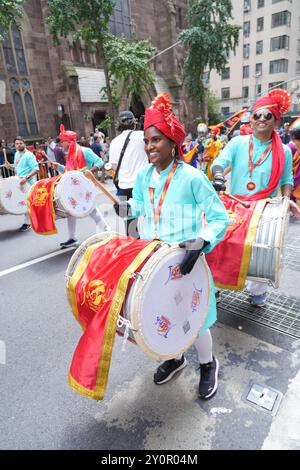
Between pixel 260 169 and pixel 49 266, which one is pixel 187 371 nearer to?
pixel 260 169

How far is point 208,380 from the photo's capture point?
2.34m

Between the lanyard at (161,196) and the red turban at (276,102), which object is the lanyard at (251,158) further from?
the lanyard at (161,196)

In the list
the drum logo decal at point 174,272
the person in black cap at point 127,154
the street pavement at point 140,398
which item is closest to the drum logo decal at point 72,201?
the person in black cap at point 127,154

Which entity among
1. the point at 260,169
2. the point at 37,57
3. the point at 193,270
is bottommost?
the point at 193,270

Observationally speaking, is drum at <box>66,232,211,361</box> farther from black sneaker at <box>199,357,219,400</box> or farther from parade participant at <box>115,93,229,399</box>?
black sneaker at <box>199,357,219,400</box>

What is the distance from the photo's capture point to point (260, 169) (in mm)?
2883

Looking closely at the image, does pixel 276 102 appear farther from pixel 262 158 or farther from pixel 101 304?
pixel 101 304

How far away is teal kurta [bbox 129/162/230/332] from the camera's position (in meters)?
1.91

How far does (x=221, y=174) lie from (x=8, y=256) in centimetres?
401

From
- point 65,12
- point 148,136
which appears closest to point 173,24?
point 65,12

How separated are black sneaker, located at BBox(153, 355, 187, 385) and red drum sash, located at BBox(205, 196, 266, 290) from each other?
72 cm

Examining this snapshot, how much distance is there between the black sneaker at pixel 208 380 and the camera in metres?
2.29

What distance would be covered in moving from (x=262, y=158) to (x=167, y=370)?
76.6 inches

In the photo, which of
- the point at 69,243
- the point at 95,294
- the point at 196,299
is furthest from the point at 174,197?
the point at 69,243
